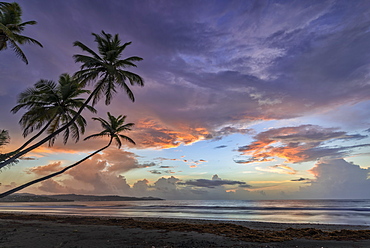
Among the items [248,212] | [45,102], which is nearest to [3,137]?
[45,102]

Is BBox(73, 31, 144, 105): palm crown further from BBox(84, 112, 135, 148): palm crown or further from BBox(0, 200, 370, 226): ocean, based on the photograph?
BBox(0, 200, 370, 226): ocean

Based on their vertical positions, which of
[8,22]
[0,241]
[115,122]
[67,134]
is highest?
[8,22]

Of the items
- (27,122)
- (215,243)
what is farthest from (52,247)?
(27,122)

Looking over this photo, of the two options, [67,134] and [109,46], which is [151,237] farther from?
[109,46]

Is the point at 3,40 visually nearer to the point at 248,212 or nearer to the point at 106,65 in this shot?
the point at 106,65

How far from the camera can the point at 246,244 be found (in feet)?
37.8

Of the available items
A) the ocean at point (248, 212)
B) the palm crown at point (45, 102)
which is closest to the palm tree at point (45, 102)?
the palm crown at point (45, 102)

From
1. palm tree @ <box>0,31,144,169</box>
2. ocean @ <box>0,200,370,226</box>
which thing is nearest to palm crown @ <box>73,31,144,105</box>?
palm tree @ <box>0,31,144,169</box>

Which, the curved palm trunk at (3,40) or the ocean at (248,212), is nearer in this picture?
the curved palm trunk at (3,40)

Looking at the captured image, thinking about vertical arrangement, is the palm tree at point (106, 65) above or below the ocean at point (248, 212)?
above

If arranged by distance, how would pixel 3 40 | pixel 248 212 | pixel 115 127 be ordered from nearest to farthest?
pixel 3 40, pixel 115 127, pixel 248 212

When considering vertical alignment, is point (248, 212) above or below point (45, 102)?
below

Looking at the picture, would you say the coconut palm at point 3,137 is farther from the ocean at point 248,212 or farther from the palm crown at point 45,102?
the ocean at point 248,212

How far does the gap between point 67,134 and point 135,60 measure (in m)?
10.3
